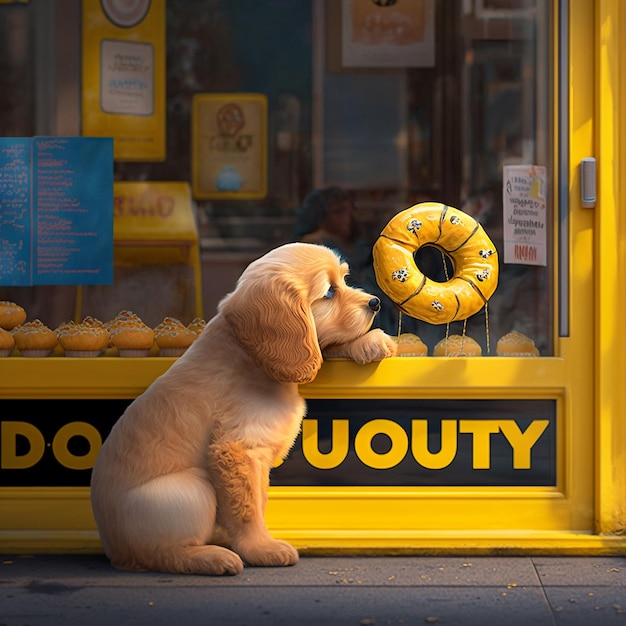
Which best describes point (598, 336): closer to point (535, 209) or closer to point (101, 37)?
point (535, 209)

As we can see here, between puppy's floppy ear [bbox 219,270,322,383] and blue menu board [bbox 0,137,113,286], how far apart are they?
1.05 metres

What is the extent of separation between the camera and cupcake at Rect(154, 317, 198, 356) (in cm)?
502

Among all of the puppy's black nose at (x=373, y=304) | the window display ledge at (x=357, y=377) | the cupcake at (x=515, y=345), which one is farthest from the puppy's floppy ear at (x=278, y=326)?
the cupcake at (x=515, y=345)

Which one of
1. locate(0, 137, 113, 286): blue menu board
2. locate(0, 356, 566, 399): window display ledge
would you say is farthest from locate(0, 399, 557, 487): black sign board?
locate(0, 137, 113, 286): blue menu board

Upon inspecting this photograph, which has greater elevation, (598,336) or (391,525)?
(598,336)

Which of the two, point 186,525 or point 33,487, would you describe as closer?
point 186,525

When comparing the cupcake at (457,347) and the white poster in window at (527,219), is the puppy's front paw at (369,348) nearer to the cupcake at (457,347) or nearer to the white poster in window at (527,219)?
the cupcake at (457,347)

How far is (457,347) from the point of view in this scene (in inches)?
197

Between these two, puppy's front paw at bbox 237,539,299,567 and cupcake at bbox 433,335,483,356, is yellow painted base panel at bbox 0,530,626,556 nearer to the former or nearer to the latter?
puppy's front paw at bbox 237,539,299,567

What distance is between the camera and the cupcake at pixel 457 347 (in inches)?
196

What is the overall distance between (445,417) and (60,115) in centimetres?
226

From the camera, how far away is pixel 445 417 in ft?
16.1

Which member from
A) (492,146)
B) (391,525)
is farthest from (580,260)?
(391,525)

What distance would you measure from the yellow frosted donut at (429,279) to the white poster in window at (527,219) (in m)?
0.14
